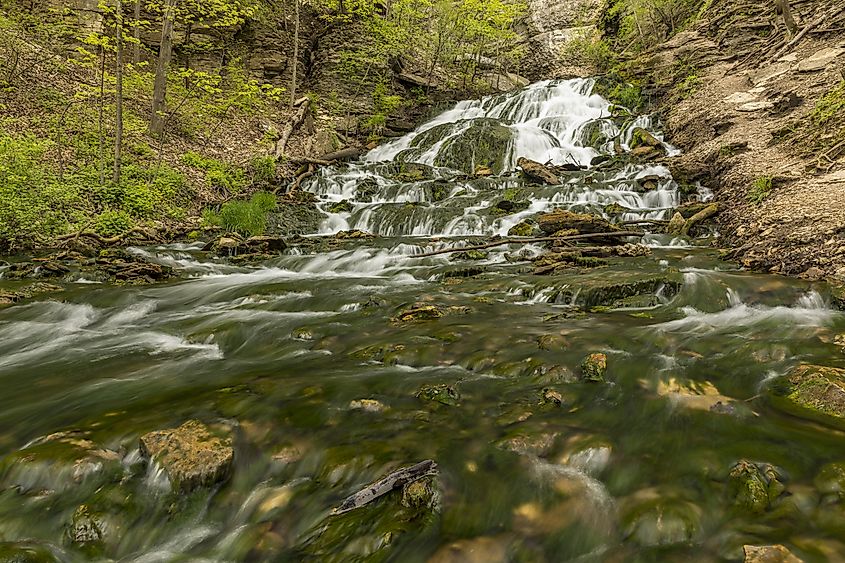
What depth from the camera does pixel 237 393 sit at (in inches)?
142

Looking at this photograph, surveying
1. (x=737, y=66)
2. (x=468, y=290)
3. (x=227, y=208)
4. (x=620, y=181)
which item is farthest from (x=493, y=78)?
(x=468, y=290)

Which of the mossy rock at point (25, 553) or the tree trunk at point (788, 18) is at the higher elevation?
the tree trunk at point (788, 18)

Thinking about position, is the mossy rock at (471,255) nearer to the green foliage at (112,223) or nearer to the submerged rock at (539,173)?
the submerged rock at (539,173)

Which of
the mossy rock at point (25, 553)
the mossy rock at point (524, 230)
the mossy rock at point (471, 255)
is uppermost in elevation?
the mossy rock at point (524, 230)

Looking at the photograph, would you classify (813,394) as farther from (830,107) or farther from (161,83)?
(161,83)

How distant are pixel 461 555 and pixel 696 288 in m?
5.36

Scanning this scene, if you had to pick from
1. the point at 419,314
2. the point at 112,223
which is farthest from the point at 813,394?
the point at 112,223

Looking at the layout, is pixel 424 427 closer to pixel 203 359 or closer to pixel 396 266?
pixel 203 359

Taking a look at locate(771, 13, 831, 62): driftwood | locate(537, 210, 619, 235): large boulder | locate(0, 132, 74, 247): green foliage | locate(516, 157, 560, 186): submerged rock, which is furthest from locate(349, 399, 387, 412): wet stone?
locate(771, 13, 831, 62): driftwood

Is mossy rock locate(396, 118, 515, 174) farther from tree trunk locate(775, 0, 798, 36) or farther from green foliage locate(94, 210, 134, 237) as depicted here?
green foliage locate(94, 210, 134, 237)

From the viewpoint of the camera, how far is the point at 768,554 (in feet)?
6.10

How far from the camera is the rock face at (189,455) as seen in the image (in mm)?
2584

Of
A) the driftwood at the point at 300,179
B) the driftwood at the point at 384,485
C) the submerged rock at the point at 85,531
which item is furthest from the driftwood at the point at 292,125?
the driftwood at the point at 384,485

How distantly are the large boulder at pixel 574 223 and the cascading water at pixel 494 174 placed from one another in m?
1.55
